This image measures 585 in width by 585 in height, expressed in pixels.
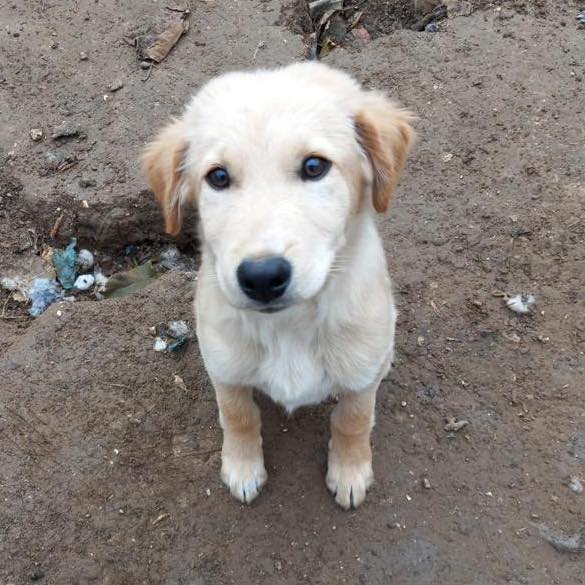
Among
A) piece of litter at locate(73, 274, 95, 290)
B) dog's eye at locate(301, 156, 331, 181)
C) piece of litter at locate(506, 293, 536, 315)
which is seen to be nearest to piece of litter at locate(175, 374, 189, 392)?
piece of litter at locate(73, 274, 95, 290)

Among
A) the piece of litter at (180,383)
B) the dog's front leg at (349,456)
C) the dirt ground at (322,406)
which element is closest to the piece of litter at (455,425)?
the dirt ground at (322,406)

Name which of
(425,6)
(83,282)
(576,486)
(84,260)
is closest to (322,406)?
(576,486)

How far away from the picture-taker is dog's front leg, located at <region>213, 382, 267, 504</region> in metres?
2.90

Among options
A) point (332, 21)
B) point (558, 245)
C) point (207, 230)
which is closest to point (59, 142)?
point (332, 21)

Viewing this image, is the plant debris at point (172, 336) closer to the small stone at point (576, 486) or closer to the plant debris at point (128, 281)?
the plant debris at point (128, 281)

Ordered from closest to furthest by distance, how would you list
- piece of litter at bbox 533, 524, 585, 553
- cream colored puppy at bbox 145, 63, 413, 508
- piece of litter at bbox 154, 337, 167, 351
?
1. cream colored puppy at bbox 145, 63, 413, 508
2. piece of litter at bbox 533, 524, 585, 553
3. piece of litter at bbox 154, 337, 167, 351

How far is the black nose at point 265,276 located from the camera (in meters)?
1.91

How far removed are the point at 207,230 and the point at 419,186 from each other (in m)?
2.30

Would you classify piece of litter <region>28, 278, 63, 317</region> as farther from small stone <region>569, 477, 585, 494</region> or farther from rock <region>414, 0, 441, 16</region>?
rock <region>414, 0, 441, 16</region>

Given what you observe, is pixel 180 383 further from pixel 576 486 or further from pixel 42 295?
pixel 576 486

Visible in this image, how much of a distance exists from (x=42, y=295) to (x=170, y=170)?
6.01ft

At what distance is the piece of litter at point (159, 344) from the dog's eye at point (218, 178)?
157cm

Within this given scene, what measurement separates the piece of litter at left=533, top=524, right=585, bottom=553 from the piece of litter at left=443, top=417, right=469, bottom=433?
0.57m

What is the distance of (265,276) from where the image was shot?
1.92 m
